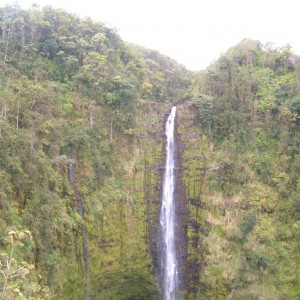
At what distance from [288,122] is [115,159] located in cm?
1203

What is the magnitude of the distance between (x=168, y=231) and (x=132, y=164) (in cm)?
513

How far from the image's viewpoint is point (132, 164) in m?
24.0

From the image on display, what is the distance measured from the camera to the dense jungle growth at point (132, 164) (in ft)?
58.9

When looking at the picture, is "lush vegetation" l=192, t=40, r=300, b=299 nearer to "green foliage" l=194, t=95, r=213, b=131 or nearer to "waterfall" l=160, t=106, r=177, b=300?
"green foliage" l=194, t=95, r=213, b=131

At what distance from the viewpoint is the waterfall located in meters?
21.6

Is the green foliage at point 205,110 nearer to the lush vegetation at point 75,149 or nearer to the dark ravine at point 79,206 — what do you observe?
the lush vegetation at point 75,149

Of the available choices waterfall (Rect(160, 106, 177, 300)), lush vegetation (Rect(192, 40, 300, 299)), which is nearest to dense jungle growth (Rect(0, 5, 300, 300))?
lush vegetation (Rect(192, 40, 300, 299))

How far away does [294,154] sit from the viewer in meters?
22.6

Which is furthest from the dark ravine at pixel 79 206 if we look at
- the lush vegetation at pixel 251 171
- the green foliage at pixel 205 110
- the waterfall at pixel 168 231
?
the green foliage at pixel 205 110

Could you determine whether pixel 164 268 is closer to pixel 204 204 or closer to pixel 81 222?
pixel 204 204

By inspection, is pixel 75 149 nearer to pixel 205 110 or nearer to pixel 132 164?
pixel 132 164

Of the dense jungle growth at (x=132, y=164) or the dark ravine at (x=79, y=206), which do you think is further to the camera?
the dark ravine at (x=79, y=206)

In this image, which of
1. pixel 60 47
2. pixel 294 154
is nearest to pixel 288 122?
pixel 294 154

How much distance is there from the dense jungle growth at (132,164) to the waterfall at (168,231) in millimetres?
562
